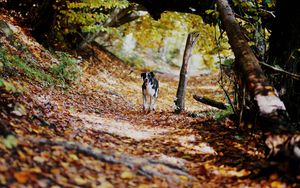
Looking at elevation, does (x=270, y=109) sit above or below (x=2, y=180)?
above

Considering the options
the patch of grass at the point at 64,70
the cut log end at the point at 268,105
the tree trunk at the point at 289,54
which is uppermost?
the tree trunk at the point at 289,54

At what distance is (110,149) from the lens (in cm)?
507

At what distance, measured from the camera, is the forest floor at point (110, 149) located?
373 centimetres

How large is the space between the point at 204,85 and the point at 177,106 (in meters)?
15.3

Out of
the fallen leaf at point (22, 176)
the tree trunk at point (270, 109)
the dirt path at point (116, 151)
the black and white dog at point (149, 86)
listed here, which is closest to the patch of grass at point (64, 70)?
the dirt path at point (116, 151)

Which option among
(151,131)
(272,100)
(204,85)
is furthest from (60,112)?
(204,85)

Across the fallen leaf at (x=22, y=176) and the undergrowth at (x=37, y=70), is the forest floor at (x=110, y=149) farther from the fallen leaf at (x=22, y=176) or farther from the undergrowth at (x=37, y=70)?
the undergrowth at (x=37, y=70)

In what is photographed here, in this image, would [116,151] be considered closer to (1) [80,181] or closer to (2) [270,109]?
(1) [80,181]

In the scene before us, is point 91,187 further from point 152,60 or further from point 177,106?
point 152,60

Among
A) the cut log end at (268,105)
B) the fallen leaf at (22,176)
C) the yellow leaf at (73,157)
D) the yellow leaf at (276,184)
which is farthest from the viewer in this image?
the cut log end at (268,105)

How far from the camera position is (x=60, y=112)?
6.72m

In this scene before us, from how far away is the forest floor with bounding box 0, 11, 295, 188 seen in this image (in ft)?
12.2

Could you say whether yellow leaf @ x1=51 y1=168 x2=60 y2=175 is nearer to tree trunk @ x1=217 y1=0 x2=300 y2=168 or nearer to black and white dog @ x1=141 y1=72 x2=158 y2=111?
tree trunk @ x1=217 y1=0 x2=300 y2=168

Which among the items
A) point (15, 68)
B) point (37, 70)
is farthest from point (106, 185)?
point (37, 70)
